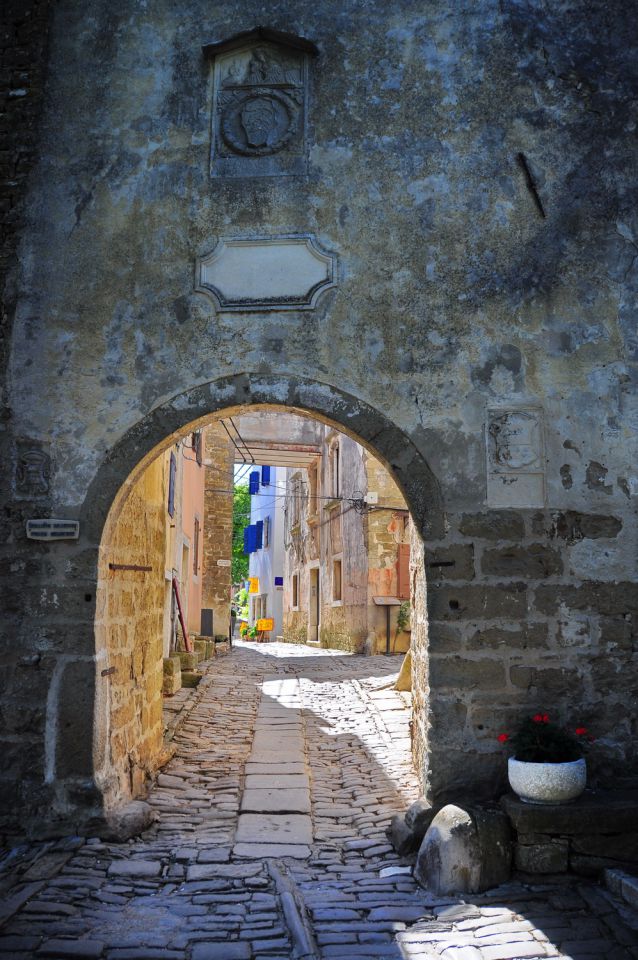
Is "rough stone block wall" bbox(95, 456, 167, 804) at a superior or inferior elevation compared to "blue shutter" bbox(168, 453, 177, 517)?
inferior

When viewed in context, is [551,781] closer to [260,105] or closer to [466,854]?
[466,854]

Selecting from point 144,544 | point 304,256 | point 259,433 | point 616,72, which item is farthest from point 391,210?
point 259,433

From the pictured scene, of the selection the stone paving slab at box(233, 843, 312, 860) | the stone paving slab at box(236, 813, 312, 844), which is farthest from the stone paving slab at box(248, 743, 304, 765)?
the stone paving slab at box(233, 843, 312, 860)

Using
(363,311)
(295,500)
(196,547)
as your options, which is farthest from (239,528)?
(363,311)

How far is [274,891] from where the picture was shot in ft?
12.9

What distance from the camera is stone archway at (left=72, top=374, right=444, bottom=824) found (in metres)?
4.76

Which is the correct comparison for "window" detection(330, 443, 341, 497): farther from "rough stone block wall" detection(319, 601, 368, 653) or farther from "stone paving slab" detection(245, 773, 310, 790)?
"stone paving slab" detection(245, 773, 310, 790)

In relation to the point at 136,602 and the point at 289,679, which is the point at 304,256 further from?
the point at 289,679

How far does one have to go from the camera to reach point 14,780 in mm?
4543

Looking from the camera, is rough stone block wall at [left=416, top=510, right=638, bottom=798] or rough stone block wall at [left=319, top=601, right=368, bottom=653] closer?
rough stone block wall at [left=416, top=510, right=638, bottom=798]

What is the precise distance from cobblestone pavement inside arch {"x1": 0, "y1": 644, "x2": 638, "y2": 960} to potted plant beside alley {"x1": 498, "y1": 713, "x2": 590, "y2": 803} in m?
0.44

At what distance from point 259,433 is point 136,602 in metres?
12.8

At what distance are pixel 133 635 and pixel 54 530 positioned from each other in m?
1.22

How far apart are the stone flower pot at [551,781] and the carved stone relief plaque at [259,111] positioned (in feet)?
13.1
